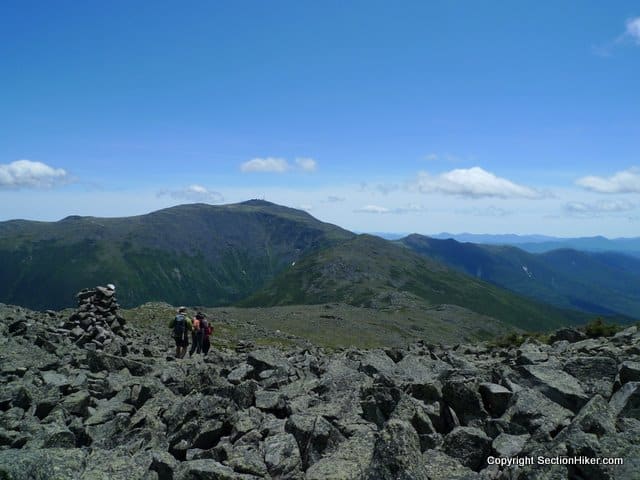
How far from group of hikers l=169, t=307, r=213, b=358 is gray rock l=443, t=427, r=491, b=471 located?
2487 centimetres

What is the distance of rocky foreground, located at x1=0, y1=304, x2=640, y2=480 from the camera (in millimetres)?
9677

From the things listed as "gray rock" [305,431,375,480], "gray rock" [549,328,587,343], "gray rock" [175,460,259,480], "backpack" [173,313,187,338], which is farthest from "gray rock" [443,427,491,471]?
"gray rock" [549,328,587,343]

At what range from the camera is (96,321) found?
3766 centimetres

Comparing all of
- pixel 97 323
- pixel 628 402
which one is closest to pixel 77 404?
pixel 628 402

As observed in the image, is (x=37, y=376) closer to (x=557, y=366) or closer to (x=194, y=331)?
(x=194, y=331)

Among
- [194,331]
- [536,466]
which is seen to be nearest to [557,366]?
[536,466]

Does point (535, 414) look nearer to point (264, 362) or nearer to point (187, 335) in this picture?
point (264, 362)

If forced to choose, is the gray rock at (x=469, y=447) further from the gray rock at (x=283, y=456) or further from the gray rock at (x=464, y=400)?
the gray rock at (x=283, y=456)

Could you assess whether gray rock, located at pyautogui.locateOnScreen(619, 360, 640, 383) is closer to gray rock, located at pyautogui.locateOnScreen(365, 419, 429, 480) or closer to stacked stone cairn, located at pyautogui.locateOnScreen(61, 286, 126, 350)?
gray rock, located at pyautogui.locateOnScreen(365, 419, 429, 480)

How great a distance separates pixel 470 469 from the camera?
1076cm

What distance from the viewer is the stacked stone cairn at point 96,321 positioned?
3394 centimetres

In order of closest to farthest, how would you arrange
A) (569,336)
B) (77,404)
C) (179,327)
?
(77,404), (179,327), (569,336)

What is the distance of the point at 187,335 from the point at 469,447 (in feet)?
87.4

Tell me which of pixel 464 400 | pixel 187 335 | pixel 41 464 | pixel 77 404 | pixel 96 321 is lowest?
pixel 187 335
